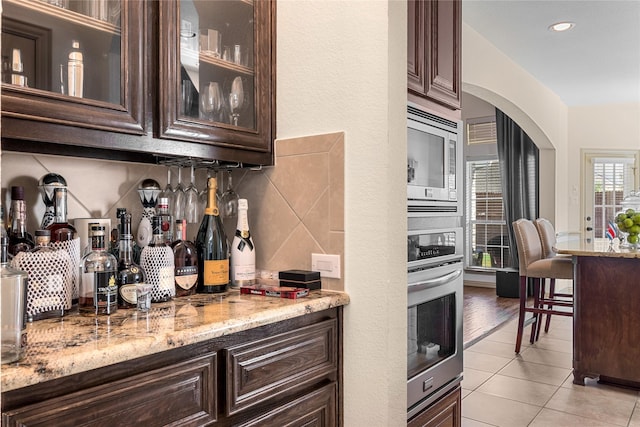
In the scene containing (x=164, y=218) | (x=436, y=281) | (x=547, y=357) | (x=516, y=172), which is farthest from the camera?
(x=516, y=172)

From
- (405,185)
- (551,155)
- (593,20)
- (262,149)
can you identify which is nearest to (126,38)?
(262,149)

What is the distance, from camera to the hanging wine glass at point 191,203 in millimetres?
1738

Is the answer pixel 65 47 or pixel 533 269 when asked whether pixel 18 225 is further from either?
pixel 533 269

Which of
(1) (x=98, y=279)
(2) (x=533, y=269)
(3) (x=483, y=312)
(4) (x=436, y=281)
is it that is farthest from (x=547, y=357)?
(1) (x=98, y=279)

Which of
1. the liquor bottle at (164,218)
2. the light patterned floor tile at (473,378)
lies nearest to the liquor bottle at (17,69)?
the liquor bottle at (164,218)

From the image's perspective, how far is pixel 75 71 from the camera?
1243 millimetres

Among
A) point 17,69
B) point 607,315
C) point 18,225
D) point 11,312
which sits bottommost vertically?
point 607,315

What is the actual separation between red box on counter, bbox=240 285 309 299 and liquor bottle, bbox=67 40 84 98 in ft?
2.50

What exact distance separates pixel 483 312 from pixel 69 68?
5.25 m

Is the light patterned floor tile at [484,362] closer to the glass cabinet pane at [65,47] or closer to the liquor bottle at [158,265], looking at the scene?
the liquor bottle at [158,265]

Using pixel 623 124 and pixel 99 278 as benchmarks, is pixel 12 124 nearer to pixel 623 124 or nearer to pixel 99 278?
pixel 99 278

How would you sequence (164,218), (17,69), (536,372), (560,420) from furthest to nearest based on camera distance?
(536,372), (560,420), (164,218), (17,69)

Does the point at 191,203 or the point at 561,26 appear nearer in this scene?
the point at 191,203

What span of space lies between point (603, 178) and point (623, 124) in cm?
83
